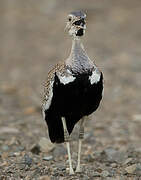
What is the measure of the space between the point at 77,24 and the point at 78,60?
43 centimetres

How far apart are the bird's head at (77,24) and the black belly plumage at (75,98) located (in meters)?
0.53

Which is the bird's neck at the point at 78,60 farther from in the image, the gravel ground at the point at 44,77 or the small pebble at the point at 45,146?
the small pebble at the point at 45,146

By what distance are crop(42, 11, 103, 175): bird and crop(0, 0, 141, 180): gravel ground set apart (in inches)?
32.2

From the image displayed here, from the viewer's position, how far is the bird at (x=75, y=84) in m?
6.08

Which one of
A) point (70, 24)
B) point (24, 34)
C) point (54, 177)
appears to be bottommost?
point (54, 177)

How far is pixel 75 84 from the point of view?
19.9 feet

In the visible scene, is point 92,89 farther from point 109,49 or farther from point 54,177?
point 109,49

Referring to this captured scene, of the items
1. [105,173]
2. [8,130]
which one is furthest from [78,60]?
[8,130]

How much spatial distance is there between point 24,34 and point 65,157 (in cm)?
1137

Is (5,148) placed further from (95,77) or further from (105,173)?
(95,77)

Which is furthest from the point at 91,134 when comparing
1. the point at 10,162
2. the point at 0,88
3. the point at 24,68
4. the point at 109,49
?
the point at 109,49

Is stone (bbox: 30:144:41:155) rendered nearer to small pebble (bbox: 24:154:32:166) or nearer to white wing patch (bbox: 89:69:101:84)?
small pebble (bbox: 24:154:32:166)

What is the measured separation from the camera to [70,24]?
626 centimetres

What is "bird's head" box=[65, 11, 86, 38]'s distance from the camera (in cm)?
616
